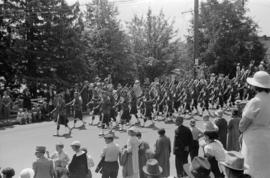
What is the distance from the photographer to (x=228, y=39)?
1603 inches

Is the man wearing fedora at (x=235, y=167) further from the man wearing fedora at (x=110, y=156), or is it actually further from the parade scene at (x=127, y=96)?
the man wearing fedora at (x=110, y=156)

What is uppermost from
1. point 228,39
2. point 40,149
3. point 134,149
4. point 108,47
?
point 228,39

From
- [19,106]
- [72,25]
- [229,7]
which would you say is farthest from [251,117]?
[229,7]

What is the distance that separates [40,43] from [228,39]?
20.4 meters

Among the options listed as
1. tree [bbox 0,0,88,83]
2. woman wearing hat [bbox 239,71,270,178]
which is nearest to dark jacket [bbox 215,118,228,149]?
woman wearing hat [bbox 239,71,270,178]

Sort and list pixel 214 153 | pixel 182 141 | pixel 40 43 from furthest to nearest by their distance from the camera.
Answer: pixel 40 43, pixel 182 141, pixel 214 153

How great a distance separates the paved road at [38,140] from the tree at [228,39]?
21974 mm

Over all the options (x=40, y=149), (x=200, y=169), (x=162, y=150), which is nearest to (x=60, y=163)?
(x=40, y=149)

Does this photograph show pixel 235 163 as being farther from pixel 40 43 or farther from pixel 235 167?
pixel 40 43

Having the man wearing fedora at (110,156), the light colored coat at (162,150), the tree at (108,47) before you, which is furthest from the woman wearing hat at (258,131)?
the tree at (108,47)

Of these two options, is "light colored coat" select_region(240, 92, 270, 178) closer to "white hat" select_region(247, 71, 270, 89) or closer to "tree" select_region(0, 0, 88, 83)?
"white hat" select_region(247, 71, 270, 89)

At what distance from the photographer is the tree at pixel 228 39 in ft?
132

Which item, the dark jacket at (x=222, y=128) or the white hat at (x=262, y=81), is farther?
the dark jacket at (x=222, y=128)

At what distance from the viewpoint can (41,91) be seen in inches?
1086
